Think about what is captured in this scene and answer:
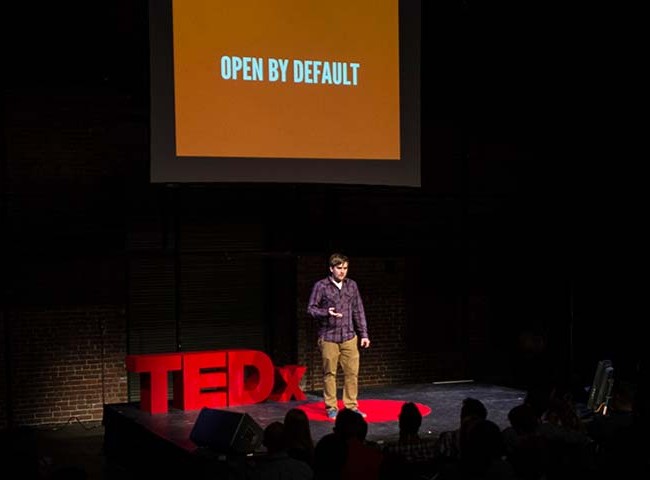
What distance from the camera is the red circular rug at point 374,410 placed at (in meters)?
9.56

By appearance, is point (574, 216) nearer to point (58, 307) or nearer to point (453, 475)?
point (58, 307)

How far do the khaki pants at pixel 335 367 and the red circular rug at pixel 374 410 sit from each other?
0.62ft

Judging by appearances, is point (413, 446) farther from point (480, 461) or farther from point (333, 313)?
point (333, 313)

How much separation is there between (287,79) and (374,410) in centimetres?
338

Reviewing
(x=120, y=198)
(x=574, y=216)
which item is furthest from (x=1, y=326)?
(x=574, y=216)

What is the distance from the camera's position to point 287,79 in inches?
395

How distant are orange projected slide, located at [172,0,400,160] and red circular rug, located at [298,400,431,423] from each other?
2495 millimetres

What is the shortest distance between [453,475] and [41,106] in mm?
7453

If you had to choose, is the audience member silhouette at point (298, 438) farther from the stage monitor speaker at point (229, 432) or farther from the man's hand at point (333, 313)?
the man's hand at point (333, 313)

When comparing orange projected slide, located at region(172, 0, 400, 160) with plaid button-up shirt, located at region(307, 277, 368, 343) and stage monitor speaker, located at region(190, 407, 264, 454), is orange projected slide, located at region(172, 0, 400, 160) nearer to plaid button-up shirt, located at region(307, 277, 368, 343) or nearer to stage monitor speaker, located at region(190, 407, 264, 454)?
plaid button-up shirt, located at region(307, 277, 368, 343)

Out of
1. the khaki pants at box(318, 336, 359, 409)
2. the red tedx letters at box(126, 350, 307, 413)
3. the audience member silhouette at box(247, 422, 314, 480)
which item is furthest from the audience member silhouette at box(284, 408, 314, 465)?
the red tedx letters at box(126, 350, 307, 413)

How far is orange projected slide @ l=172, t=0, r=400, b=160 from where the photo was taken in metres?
9.59

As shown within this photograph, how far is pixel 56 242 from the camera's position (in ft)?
36.0

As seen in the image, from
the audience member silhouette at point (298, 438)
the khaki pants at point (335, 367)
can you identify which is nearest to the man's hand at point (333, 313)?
the khaki pants at point (335, 367)
